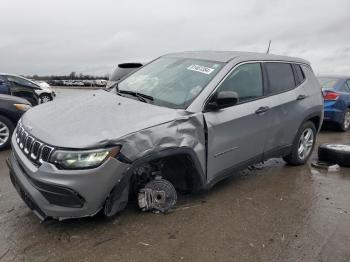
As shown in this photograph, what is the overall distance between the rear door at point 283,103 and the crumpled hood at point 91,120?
1748 millimetres

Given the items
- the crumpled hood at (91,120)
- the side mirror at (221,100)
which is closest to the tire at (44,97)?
the crumpled hood at (91,120)

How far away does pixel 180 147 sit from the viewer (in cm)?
358

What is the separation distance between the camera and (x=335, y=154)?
5.94 m

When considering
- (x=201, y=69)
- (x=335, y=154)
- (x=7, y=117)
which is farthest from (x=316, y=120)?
(x=7, y=117)

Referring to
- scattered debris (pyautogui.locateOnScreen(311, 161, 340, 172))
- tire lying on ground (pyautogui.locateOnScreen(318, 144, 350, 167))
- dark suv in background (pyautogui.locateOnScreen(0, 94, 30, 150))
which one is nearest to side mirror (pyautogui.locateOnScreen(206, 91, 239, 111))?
scattered debris (pyautogui.locateOnScreen(311, 161, 340, 172))

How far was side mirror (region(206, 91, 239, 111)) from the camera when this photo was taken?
12.6 feet

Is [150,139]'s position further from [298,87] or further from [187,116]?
[298,87]

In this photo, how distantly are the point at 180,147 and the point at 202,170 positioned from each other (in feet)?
1.45

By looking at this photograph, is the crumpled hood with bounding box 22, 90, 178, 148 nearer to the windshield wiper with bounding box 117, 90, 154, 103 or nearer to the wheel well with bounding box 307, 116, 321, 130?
the windshield wiper with bounding box 117, 90, 154, 103

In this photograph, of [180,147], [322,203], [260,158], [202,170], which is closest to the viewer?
[180,147]

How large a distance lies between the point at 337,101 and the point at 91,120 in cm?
736

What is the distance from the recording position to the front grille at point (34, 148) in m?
3.10

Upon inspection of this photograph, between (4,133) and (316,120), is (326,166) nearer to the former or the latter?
(316,120)

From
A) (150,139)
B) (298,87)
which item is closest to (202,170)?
(150,139)
